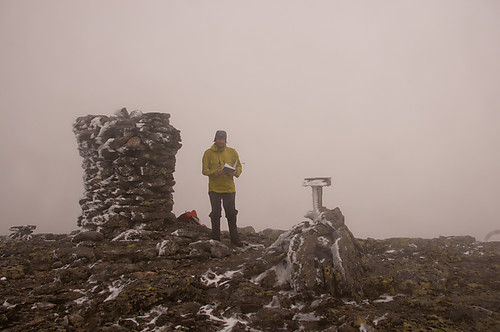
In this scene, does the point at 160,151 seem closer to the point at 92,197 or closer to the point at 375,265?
the point at 92,197

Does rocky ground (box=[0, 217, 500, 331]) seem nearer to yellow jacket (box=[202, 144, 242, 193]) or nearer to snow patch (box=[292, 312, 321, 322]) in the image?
snow patch (box=[292, 312, 321, 322])

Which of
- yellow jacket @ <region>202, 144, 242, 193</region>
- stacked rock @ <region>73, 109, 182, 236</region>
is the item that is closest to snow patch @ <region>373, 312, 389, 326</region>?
yellow jacket @ <region>202, 144, 242, 193</region>

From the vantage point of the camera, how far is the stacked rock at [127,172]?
37.7 feet

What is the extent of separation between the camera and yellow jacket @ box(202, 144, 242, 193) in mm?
10133

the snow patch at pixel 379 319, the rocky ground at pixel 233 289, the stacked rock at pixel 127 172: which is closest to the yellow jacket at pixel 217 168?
the rocky ground at pixel 233 289

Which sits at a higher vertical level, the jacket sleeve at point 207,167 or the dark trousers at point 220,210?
the jacket sleeve at point 207,167

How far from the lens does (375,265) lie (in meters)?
8.11

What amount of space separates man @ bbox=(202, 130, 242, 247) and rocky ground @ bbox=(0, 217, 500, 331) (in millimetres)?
1002

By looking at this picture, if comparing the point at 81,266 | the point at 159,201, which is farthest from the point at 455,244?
the point at 81,266

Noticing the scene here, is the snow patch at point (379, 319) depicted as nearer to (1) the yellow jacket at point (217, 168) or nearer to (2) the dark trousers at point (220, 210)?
(2) the dark trousers at point (220, 210)

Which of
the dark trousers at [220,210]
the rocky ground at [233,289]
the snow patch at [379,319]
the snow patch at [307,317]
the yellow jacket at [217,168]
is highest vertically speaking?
the yellow jacket at [217,168]

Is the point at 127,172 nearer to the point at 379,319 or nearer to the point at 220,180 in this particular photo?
the point at 220,180

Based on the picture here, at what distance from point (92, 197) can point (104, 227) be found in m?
1.71

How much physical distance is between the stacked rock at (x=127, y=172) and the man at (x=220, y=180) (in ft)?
9.60
